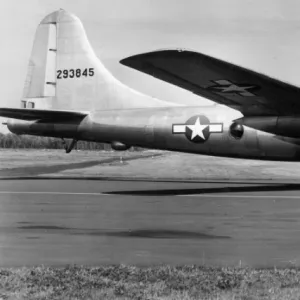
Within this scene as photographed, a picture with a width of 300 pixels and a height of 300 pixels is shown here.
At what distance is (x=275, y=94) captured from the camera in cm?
1669

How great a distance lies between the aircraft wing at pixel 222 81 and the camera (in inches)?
559

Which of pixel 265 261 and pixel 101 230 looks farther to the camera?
pixel 101 230

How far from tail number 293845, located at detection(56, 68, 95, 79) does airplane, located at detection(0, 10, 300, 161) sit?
0.04 metres

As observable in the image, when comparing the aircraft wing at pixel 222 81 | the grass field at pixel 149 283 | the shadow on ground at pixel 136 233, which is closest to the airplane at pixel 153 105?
the aircraft wing at pixel 222 81

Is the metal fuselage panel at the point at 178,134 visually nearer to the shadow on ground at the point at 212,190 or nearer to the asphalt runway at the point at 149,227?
the shadow on ground at the point at 212,190

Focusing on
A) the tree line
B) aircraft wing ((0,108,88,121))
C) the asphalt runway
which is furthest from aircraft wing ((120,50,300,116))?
the tree line

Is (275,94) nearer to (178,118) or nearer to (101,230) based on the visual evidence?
(178,118)

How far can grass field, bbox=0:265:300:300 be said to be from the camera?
551cm

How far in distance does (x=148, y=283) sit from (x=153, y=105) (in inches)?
600

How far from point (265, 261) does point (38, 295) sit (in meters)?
3.19

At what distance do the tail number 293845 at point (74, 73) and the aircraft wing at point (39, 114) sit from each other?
2174 mm

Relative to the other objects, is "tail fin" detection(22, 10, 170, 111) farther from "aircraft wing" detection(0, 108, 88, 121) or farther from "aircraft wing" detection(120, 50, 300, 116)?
"aircraft wing" detection(120, 50, 300, 116)

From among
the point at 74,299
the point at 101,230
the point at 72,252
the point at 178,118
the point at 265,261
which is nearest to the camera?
the point at 74,299

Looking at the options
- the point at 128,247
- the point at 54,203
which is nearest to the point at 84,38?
the point at 54,203
